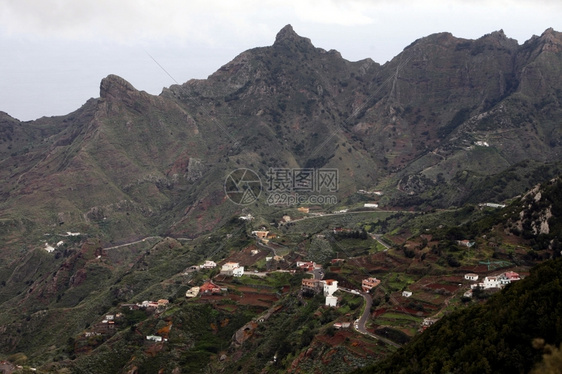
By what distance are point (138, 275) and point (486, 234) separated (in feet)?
210

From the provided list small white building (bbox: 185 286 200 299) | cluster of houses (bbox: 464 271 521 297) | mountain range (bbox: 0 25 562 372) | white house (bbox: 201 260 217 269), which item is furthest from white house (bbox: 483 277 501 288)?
white house (bbox: 201 260 217 269)

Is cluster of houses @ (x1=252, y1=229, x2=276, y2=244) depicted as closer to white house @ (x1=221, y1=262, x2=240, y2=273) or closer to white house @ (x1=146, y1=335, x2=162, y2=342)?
white house @ (x1=221, y1=262, x2=240, y2=273)

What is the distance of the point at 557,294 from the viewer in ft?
129

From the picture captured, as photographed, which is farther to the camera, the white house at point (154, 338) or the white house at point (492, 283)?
the white house at point (154, 338)

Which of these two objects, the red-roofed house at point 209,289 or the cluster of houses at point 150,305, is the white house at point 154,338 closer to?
the cluster of houses at point 150,305

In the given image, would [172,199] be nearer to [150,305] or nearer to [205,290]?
[150,305]

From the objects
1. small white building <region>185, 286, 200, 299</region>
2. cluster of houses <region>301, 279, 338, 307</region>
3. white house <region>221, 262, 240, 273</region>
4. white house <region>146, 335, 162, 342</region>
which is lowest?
white house <region>146, 335, 162, 342</region>

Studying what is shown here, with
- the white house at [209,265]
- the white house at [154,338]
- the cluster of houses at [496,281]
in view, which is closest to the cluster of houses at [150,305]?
the white house at [154,338]

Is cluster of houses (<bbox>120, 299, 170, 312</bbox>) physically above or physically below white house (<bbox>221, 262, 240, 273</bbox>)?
below

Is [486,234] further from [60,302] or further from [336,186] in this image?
[336,186]

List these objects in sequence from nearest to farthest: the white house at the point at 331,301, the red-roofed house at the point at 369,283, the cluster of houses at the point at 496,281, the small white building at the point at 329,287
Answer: the cluster of houses at the point at 496,281, the white house at the point at 331,301, the small white building at the point at 329,287, the red-roofed house at the point at 369,283

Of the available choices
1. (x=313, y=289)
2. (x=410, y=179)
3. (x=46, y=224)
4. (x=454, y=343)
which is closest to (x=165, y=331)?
(x=313, y=289)

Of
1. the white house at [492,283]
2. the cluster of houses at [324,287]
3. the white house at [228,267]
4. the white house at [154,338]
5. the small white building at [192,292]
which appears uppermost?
the white house at [492,283]

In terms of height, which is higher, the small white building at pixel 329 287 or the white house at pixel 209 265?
the small white building at pixel 329 287
